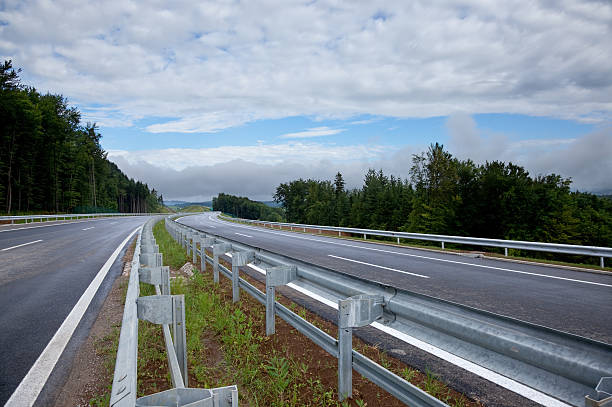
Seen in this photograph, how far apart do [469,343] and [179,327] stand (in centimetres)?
221

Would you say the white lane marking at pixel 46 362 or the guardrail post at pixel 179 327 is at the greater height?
the guardrail post at pixel 179 327

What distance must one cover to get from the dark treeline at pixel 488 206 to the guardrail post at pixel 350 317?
40.5 m

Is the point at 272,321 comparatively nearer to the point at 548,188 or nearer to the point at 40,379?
the point at 40,379

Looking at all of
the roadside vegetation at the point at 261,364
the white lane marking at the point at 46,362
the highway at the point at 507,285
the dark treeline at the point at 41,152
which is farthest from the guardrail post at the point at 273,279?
the dark treeline at the point at 41,152

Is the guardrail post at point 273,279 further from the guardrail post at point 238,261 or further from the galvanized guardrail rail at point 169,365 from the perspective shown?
the galvanized guardrail rail at point 169,365

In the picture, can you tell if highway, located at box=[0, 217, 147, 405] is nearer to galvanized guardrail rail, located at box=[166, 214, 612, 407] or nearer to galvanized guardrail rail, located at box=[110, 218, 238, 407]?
galvanized guardrail rail, located at box=[110, 218, 238, 407]

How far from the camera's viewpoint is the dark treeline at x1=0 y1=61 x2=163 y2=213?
42.6 meters

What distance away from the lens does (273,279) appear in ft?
14.7

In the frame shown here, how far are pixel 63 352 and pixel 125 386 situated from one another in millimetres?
3349

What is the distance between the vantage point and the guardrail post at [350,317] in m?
2.86

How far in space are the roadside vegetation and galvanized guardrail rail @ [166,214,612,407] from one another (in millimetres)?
425

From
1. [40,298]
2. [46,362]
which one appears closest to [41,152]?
[40,298]

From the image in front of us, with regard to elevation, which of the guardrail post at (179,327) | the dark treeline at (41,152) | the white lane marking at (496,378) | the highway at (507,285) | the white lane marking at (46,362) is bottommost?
the highway at (507,285)

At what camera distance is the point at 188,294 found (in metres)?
6.83
